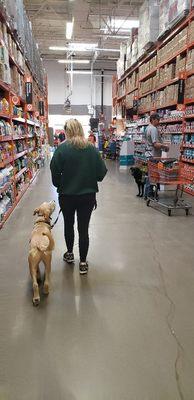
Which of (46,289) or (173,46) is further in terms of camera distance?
(173,46)

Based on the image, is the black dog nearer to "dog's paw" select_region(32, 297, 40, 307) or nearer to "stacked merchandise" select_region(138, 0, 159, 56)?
"stacked merchandise" select_region(138, 0, 159, 56)

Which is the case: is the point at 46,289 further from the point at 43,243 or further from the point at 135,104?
the point at 135,104

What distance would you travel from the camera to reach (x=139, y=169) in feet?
22.5

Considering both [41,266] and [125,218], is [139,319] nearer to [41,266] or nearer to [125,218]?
[41,266]

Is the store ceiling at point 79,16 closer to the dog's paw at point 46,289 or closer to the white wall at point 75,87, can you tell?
the white wall at point 75,87

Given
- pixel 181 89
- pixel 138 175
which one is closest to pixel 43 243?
pixel 138 175

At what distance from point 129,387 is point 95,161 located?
1.92m

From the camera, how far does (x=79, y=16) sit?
12742 millimetres

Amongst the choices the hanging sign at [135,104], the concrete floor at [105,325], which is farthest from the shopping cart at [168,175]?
the hanging sign at [135,104]

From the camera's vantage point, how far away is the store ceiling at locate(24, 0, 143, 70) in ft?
38.5

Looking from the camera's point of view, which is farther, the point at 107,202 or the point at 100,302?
the point at 107,202

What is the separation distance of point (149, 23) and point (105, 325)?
883 cm

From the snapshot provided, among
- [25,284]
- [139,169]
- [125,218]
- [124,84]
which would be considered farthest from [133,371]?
[124,84]

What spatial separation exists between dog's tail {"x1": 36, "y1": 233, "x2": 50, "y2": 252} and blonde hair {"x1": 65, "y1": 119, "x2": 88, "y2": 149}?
3.03 ft
